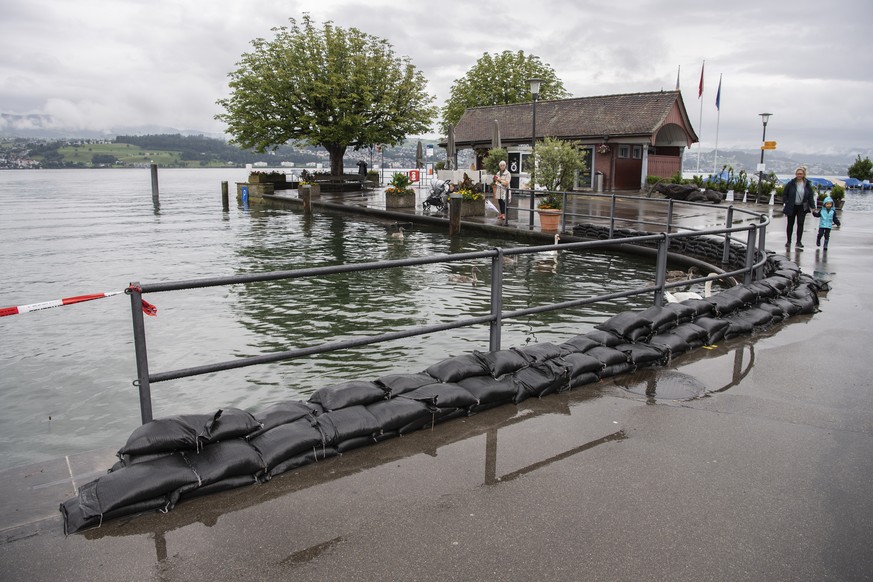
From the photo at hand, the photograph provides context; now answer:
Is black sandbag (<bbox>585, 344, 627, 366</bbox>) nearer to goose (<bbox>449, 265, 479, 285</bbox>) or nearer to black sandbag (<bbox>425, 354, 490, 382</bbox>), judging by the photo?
black sandbag (<bbox>425, 354, 490, 382</bbox>)

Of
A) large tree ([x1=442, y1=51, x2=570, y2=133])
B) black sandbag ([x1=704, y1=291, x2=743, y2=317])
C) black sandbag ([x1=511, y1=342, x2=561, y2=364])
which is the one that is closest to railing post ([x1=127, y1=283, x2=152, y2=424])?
black sandbag ([x1=511, y1=342, x2=561, y2=364])

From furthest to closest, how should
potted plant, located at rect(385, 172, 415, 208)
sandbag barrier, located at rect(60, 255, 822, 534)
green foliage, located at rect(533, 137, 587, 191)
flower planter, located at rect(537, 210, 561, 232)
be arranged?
1. potted plant, located at rect(385, 172, 415, 208)
2. green foliage, located at rect(533, 137, 587, 191)
3. flower planter, located at rect(537, 210, 561, 232)
4. sandbag barrier, located at rect(60, 255, 822, 534)

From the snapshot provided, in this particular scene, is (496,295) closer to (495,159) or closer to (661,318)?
(661,318)

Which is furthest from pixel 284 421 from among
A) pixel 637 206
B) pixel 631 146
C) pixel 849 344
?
pixel 631 146

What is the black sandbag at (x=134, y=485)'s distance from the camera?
3535 mm

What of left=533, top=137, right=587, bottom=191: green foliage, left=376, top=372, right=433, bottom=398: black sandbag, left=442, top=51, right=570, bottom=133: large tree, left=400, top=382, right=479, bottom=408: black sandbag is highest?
left=442, top=51, right=570, bottom=133: large tree

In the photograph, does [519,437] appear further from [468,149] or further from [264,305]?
[468,149]

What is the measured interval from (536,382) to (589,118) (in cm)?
3557

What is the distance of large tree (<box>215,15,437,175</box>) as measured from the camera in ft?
142

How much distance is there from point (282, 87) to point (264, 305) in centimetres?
3403

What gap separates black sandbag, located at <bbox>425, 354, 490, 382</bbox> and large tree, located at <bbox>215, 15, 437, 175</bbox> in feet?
131

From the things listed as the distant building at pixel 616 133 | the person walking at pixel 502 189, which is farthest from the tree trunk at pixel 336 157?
the person walking at pixel 502 189

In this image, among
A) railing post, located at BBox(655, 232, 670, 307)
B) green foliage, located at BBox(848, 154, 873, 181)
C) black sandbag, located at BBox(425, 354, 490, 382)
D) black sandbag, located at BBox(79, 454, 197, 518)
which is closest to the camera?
black sandbag, located at BBox(79, 454, 197, 518)

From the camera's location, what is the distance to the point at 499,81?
56281 millimetres
